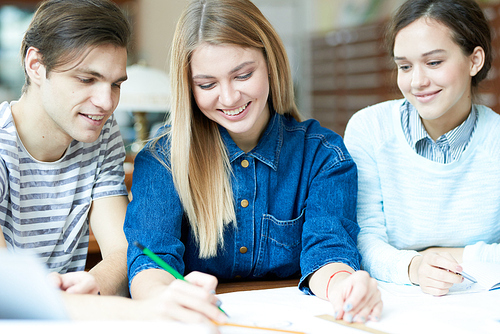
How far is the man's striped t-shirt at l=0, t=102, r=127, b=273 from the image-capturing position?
3.51 ft

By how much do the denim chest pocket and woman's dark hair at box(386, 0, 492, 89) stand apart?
56cm

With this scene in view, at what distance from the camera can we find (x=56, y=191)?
44.9 inches

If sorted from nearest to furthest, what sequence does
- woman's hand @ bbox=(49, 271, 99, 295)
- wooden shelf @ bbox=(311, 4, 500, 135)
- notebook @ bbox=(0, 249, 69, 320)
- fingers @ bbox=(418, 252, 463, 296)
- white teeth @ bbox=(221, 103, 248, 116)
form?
1. notebook @ bbox=(0, 249, 69, 320)
2. woman's hand @ bbox=(49, 271, 99, 295)
3. fingers @ bbox=(418, 252, 463, 296)
4. white teeth @ bbox=(221, 103, 248, 116)
5. wooden shelf @ bbox=(311, 4, 500, 135)

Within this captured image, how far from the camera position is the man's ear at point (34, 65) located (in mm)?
1093

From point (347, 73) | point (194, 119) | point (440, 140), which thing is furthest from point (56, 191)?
point (347, 73)

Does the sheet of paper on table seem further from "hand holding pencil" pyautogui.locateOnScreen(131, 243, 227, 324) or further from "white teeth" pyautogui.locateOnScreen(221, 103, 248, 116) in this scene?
"white teeth" pyautogui.locateOnScreen(221, 103, 248, 116)

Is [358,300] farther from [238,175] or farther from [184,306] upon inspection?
[238,175]

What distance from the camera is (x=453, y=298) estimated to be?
97cm

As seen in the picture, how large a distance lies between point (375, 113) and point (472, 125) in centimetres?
24

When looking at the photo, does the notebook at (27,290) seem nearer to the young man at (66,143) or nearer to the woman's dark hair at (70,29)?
the young man at (66,143)

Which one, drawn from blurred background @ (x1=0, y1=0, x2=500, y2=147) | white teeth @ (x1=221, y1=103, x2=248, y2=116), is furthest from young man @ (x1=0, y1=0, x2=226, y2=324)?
blurred background @ (x1=0, y1=0, x2=500, y2=147)

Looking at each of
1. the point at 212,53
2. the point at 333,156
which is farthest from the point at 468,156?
the point at 212,53

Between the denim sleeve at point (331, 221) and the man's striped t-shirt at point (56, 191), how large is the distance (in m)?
0.45

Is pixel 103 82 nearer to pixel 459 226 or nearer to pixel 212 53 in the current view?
pixel 212 53
